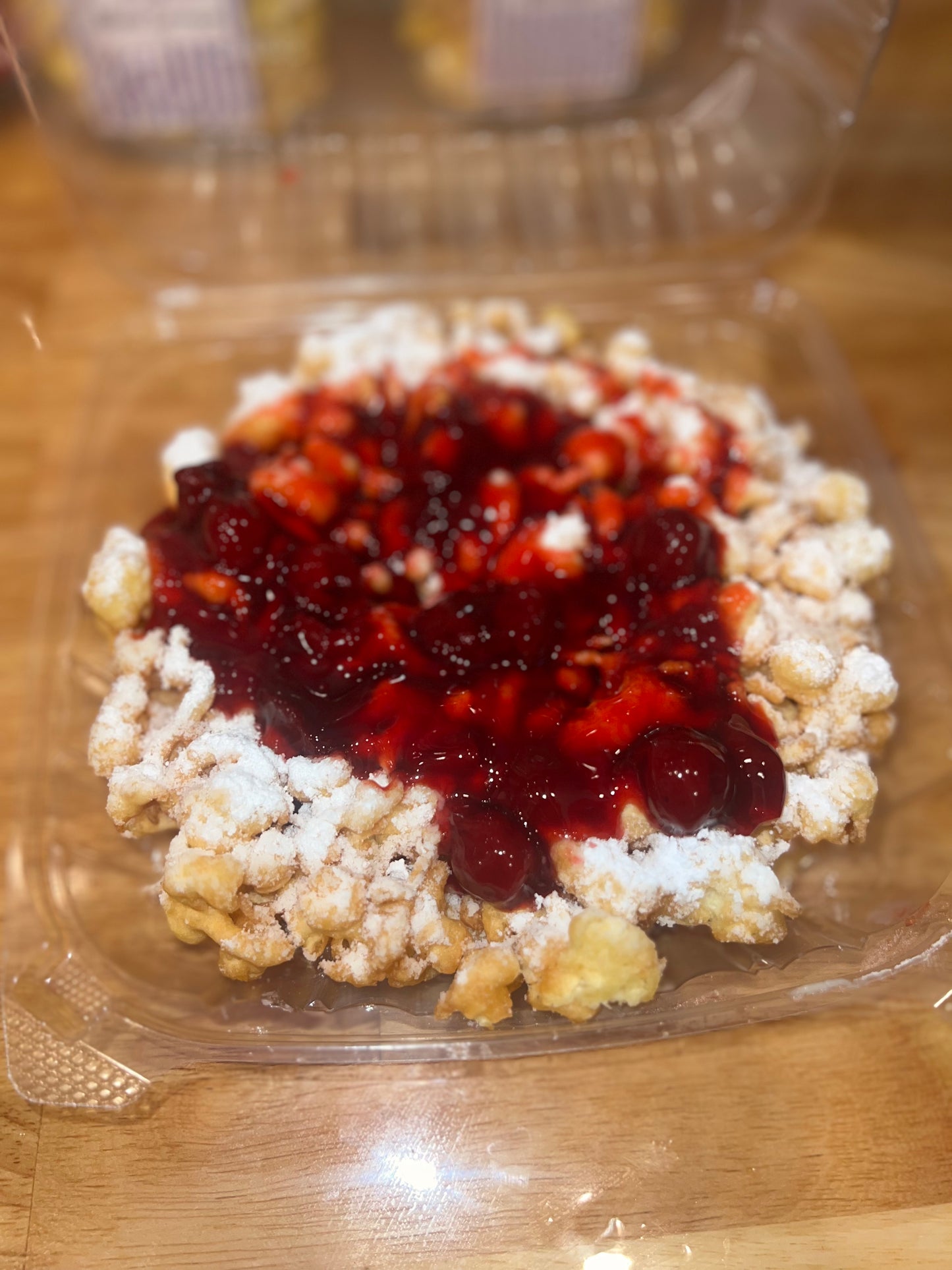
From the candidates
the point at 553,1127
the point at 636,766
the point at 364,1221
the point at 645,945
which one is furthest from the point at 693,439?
the point at 364,1221

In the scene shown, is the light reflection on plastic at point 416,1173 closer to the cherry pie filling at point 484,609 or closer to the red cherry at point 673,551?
the cherry pie filling at point 484,609

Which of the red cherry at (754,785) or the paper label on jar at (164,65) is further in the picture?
the paper label on jar at (164,65)

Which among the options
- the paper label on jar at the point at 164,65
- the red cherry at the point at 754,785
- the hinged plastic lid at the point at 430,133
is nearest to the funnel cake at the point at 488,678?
the red cherry at the point at 754,785

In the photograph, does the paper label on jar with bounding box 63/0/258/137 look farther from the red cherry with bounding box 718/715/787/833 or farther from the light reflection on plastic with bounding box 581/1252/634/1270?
the light reflection on plastic with bounding box 581/1252/634/1270

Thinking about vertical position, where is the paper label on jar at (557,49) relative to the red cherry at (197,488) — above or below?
above

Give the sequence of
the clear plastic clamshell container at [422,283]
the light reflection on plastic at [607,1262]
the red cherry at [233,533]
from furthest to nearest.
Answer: the red cherry at [233,533]
the clear plastic clamshell container at [422,283]
the light reflection on plastic at [607,1262]

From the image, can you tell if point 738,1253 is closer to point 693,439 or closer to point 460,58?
point 693,439

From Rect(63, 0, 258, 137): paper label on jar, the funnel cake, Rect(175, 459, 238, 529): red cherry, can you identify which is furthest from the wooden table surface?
Rect(63, 0, 258, 137): paper label on jar

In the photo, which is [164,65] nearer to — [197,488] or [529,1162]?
[197,488]
